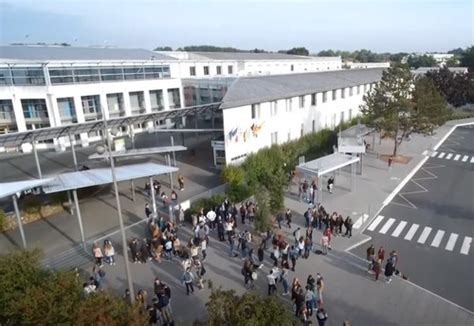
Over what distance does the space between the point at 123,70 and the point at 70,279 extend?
1478 inches

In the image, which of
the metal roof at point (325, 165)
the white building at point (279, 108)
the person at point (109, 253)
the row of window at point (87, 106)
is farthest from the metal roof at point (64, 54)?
the metal roof at point (325, 165)

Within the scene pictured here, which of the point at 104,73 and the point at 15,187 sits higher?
the point at 104,73

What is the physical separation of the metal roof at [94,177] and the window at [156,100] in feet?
86.3

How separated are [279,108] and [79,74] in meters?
22.7

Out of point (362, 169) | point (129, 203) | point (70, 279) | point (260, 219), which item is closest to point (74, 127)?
point (129, 203)

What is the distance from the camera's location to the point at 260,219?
66.8ft

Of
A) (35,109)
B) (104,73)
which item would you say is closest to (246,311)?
(35,109)

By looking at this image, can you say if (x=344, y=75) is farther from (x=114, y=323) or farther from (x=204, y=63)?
(x=114, y=323)

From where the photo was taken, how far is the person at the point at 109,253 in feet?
58.0

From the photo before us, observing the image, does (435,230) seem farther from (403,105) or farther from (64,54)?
(64,54)

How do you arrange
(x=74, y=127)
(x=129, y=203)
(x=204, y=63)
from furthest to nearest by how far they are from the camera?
(x=204, y=63), (x=74, y=127), (x=129, y=203)

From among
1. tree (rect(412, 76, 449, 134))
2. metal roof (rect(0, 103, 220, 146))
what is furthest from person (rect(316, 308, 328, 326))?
tree (rect(412, 76, 449, 134))

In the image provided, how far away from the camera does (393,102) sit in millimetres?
33562

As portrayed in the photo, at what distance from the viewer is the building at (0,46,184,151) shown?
37.1 meters
